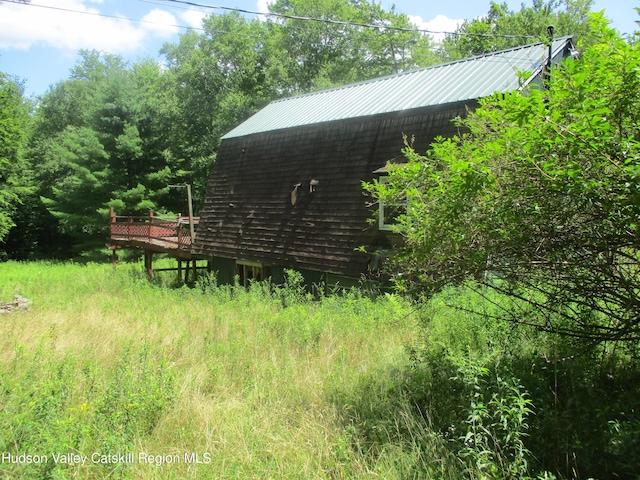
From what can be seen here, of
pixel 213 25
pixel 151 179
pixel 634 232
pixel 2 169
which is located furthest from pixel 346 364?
pixel 213 25

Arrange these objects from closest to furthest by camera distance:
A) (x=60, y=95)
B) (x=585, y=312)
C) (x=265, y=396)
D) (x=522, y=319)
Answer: (x=585, y=312)
(x=522, y=319)
(x=265, y=396)
(x=60, y=95)

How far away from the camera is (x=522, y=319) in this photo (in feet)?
14.8

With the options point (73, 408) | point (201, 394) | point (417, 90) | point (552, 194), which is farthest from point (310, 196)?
point (552, 194)

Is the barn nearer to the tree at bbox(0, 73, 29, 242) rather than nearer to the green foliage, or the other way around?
the green foliage

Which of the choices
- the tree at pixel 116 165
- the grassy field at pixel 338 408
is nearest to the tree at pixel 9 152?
the tree at pixel 116 165

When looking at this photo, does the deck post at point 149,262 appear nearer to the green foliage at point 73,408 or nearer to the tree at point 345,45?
the green foliage at point 73,408

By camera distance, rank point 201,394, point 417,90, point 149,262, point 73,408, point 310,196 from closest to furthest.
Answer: point 73,408 < point 201,394 < point 417,90 < point 310,196 < point 149,262

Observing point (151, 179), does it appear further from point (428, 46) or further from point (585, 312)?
point (585, 312)

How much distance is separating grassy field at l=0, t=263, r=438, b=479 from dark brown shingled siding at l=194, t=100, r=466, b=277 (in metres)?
3.43

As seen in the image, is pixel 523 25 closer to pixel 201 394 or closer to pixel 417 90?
pixel 417 90

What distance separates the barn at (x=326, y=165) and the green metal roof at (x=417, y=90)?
5cm

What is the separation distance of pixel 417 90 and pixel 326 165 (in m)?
3.24

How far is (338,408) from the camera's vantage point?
4410 mm

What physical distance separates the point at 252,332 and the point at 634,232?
5788mm
